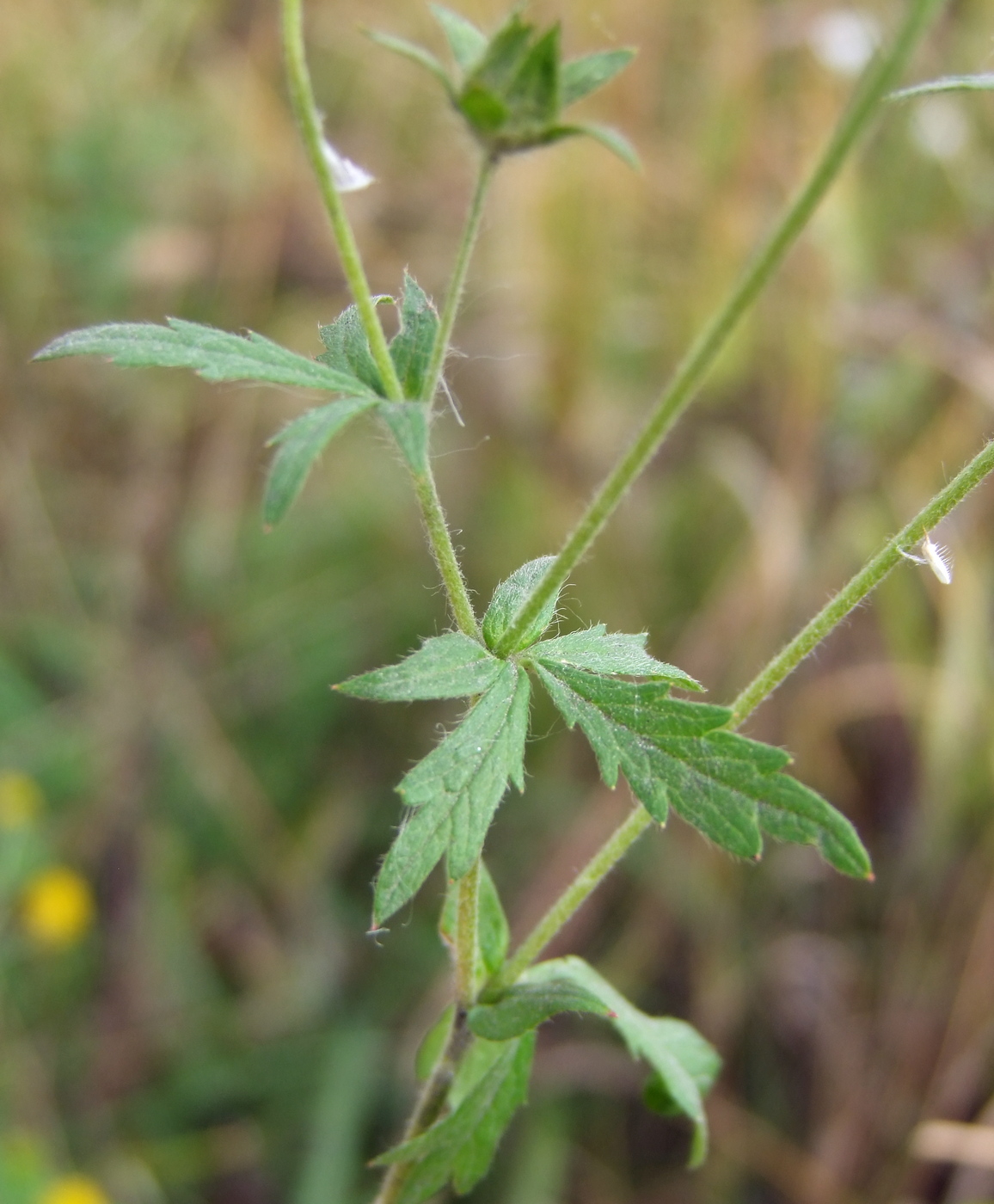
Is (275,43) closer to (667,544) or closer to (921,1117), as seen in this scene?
(667,544)

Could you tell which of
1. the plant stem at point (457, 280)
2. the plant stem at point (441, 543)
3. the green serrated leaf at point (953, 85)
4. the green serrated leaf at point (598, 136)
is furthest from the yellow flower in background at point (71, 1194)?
the green serrated leaf at point (953, 85)

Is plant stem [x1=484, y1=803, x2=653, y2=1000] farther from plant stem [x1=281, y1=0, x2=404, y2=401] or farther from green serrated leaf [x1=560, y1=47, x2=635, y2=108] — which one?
green serrated leaf [x1=560, y1=47, x2=635, y2=108]

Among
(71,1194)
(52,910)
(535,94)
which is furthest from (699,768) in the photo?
(52,910)

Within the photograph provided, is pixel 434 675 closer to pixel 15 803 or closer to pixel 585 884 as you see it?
pixel 585 884

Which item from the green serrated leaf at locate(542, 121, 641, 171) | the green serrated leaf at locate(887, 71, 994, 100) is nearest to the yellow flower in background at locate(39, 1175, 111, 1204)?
the green serrated leaf at locate(542, 121, 641, 171)

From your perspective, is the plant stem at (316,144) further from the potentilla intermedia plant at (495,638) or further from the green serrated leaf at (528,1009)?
the green serrated leaf at (528,1009)
